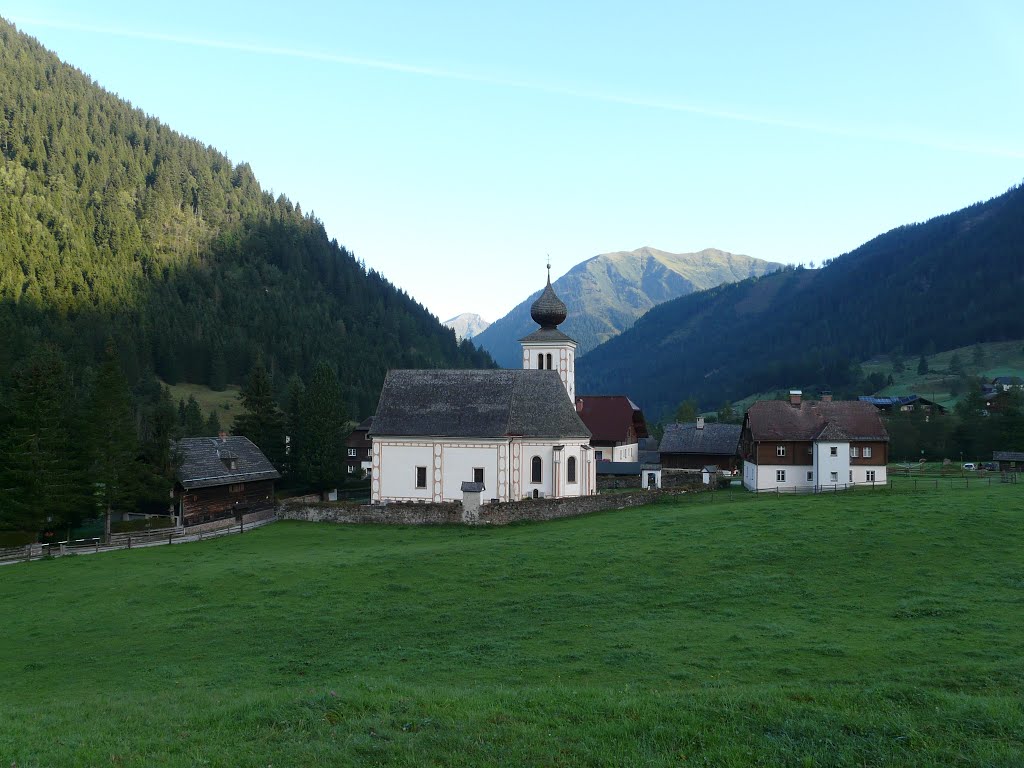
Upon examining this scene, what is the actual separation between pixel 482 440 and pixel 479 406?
3.11 m

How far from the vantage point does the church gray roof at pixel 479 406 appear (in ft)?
181

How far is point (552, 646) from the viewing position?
20.8 meters

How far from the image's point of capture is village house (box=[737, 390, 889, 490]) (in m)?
55.1

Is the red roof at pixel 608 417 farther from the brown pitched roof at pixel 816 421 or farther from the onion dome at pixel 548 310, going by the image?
the brown pitched roof at pixel 816 421

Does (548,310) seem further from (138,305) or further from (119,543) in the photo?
(138,305)

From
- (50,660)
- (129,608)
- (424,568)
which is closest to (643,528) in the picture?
(424,568)

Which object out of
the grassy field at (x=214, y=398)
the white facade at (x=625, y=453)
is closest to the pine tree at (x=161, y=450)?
the white facade at (x=625, y=453)

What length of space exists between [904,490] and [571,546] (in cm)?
2567

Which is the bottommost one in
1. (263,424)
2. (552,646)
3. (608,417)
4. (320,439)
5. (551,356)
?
(552,646)

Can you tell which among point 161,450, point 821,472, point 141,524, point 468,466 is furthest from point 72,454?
point 821,472

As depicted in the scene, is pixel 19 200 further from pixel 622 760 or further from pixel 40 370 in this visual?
pixel 622 760

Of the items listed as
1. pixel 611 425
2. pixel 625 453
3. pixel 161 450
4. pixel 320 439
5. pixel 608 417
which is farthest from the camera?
pixel 608 417

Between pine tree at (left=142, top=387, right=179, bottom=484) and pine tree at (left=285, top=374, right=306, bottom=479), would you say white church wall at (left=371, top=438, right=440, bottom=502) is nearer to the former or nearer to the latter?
pine tree at (left=285, top=374, right=306, bottom=479)

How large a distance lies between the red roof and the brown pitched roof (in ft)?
71.3
